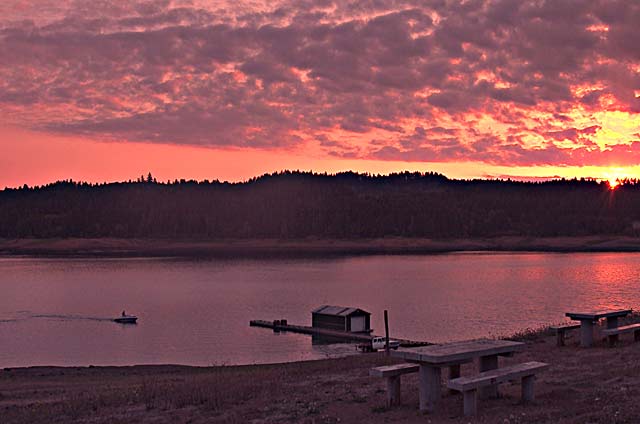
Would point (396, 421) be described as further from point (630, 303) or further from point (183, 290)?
point (183, 290)

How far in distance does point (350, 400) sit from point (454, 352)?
2.63m

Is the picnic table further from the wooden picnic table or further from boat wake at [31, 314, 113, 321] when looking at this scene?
boat wake at [31, 314, 113, 321]

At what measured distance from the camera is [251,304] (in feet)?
235

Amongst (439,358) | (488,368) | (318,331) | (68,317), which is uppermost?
(439,358)

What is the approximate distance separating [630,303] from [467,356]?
2202 inches

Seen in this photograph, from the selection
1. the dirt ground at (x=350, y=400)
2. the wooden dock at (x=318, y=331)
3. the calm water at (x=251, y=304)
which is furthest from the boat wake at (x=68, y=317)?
the dirt ground at (x=350, y=400)

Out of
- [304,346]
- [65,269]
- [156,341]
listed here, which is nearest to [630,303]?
[304,346]

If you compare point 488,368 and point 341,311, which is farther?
point 341,311

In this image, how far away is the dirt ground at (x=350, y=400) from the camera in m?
11.2

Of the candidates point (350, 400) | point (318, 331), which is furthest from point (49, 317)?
point (350, 400)

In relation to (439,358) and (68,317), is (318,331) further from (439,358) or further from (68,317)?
(439,358)

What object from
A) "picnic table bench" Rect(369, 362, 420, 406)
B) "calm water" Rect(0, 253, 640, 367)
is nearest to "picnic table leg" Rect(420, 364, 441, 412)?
"picnic table bench" Rect(369, 362, 420, 406)

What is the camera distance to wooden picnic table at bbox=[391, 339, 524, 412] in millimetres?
11430

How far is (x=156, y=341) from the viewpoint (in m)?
49.2
